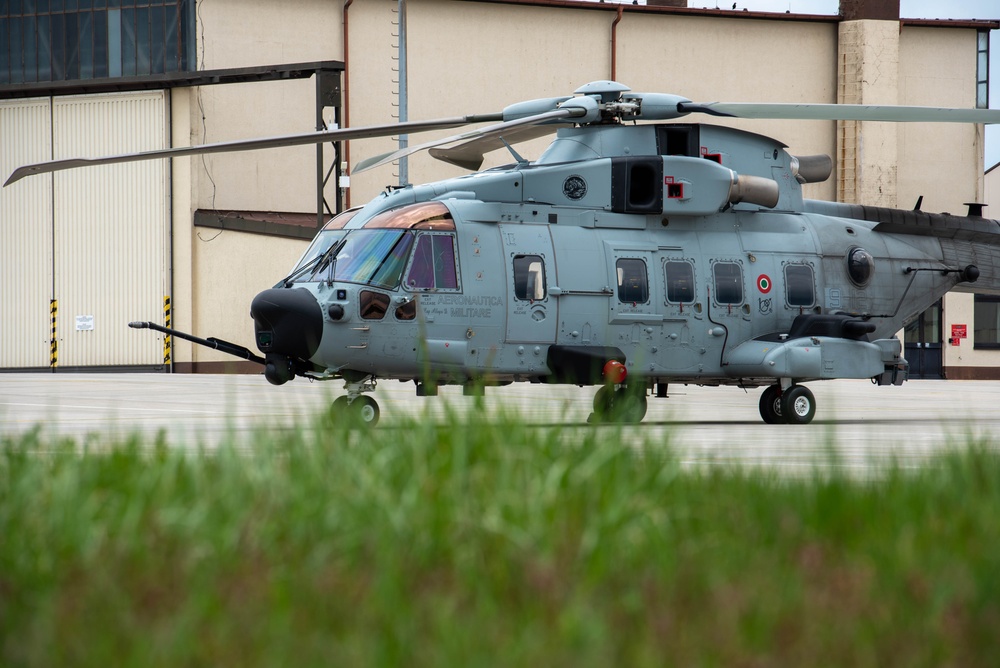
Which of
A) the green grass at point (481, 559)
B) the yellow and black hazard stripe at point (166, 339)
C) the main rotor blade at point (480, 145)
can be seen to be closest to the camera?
the green grass at point (481, 559)

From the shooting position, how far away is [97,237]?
3478 centimetres

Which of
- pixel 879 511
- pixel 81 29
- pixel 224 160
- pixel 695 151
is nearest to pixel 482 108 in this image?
pixel 224 160

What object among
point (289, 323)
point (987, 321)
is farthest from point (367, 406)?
point (987, 321)

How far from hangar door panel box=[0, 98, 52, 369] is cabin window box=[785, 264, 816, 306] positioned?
2542 centimetres

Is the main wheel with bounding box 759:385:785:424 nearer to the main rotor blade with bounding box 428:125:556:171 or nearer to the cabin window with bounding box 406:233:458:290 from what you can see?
the main rotor blade with bounding box 428:125:556:171

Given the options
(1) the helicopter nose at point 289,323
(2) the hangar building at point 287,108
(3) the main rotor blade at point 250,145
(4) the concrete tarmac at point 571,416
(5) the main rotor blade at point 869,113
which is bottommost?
(4) the concrete tarmac at point 571,416

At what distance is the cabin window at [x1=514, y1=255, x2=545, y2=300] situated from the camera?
43.9ft

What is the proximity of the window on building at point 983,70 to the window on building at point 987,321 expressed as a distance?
6257mm

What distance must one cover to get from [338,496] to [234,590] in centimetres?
91

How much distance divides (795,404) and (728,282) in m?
1.62

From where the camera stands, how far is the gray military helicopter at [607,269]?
12711 millimetres

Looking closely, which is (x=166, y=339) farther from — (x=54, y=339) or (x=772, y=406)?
(x=772, y=406)

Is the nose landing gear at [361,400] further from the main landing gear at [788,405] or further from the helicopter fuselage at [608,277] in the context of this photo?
the main landing gear at [788,405]

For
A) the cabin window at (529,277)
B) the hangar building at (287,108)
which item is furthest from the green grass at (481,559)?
the hangar building at (287,108)
